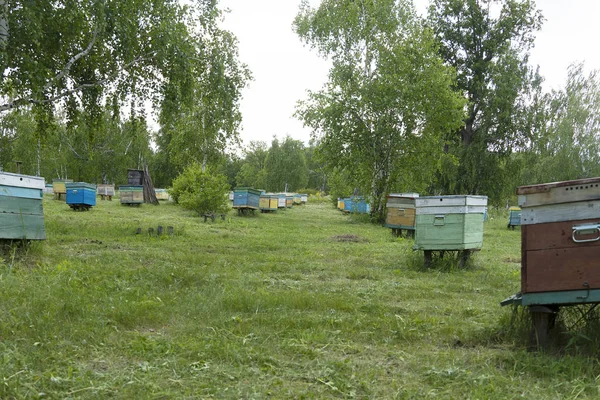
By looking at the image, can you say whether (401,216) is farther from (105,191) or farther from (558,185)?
(105,191)

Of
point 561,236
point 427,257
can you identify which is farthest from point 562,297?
point 427,257

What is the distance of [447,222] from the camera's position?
27.0 ft

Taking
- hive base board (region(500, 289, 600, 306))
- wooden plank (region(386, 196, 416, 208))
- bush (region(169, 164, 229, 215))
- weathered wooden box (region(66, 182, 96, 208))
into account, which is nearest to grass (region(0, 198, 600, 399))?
hive base board (region(500, 289, 600, 306))

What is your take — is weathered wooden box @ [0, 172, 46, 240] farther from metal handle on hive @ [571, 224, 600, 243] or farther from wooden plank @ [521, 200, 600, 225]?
metal handle on hive @ [571, 224, 600, 243]

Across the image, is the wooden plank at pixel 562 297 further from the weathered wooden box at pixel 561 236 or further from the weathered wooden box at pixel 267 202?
Answer: the weathered wooden box at pixel 267 202

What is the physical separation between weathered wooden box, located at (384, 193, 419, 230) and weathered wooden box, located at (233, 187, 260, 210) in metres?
8.49

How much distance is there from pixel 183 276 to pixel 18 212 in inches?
101

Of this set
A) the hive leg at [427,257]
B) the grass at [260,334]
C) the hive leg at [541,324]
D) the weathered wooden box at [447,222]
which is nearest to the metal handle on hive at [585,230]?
the hive leg at [541,324]

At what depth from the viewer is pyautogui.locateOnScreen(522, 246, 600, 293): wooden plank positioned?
3.79m

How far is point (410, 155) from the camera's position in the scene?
19922mm

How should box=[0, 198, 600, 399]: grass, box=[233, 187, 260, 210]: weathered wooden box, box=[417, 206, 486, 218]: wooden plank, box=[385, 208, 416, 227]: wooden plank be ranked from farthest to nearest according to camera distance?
box=[233, 187, 260, 210]: weathered wooden box
box=[385, 208, 416, 227]: wooden plank
box=[417, 206, 486, 218]: wooden plank
box=[0, 198, 600, 399]: grass

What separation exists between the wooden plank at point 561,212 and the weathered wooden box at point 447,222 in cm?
411

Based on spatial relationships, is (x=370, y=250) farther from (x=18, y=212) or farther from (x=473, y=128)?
(x=473, y=128)

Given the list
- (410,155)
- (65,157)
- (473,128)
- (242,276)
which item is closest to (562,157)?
(473,128)
